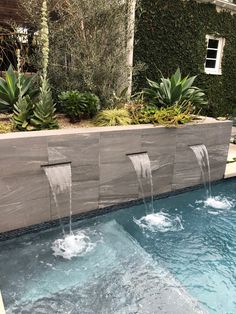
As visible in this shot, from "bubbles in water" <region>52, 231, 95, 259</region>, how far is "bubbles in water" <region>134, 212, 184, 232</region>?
850 millimetres

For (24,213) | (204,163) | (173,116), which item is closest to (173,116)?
(173,116)

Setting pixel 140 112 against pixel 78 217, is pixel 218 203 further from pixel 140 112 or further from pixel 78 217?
pixel 78 217

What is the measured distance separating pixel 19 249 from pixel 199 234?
92.9 inches

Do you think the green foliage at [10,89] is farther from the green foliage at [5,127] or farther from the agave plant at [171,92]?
the agave plant at [171,92]

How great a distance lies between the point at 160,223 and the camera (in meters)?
4.26

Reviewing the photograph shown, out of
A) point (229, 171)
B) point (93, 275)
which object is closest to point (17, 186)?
point (93, 275)

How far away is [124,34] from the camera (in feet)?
19.4

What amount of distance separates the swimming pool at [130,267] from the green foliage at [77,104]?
5.60ft

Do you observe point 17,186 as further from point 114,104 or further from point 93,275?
point 114,104

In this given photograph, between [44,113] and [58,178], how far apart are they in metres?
1.00

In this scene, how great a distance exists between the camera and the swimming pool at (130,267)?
8.95ft

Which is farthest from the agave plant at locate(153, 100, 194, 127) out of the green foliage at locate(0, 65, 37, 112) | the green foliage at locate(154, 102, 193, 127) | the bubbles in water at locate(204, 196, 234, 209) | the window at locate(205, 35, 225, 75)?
the window at locate(205, 35, 225, 75)

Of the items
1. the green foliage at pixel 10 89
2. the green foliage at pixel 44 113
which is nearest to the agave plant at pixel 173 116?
the green foliage at pixel 44 113

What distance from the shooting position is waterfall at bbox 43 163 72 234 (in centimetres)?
384
